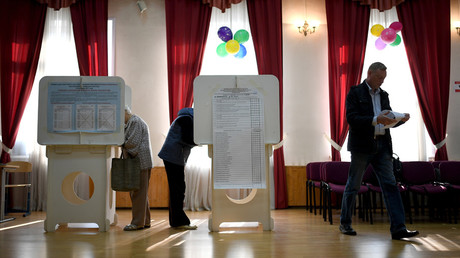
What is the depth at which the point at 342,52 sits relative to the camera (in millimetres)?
6367

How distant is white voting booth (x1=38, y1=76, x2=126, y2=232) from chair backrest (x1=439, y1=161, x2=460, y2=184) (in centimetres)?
390

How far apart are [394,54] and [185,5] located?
3.69 m

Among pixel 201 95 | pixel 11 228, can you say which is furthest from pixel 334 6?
pixel 11 228

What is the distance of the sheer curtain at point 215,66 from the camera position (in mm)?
6105

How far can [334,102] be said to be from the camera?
628cm

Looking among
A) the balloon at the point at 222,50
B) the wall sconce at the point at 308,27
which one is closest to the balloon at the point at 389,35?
the wall sconce at the point at 308,27

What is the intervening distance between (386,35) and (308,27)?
1.27 meters

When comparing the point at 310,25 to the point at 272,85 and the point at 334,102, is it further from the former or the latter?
the point at 272,85

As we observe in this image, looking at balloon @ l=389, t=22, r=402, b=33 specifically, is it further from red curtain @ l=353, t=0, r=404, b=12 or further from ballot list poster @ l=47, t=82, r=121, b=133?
ballot list poster @ l=47, t=82, r=121, b=133

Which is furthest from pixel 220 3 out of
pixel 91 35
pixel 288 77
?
pixel 91 35

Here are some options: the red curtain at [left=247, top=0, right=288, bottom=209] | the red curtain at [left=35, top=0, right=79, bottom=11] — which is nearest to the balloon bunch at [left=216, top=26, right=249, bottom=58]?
the red curtain at [left=247, top=0, right=288, bottom=209]

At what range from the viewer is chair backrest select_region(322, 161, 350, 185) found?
4609 millimetres

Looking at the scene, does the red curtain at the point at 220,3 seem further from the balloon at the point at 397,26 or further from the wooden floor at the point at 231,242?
the wooden floor at the point at 231,242

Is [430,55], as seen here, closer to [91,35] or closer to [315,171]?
[315,171]
